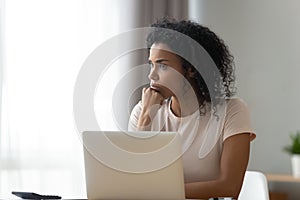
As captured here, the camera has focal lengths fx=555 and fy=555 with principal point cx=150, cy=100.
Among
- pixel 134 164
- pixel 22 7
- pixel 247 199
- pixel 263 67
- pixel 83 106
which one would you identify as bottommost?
pixel 247 199

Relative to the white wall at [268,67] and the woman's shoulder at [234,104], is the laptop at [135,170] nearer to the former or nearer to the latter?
the woman's shoulder at [234,104]

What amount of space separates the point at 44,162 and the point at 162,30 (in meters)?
0.96

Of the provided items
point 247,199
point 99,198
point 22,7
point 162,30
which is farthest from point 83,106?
point 99,198

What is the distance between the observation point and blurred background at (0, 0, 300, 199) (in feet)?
→ 8.10

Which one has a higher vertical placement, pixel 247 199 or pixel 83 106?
pixel 83 106

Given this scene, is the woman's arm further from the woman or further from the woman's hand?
the woman's hand

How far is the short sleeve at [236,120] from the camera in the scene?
73.6 inches

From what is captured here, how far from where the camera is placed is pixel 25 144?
2516 millimetres

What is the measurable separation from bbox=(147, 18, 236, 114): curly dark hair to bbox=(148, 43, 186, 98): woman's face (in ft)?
0.11

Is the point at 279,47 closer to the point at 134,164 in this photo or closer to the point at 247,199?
the point at 247,199

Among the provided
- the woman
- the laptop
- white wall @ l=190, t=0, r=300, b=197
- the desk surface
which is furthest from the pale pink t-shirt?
white wall @ l=190, t=0, r=300, b=197

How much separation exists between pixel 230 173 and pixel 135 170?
545mm

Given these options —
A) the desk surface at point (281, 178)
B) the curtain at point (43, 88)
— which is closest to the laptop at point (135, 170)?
the curtain at point (43, 88)

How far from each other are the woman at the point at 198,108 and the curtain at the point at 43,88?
652 mm
